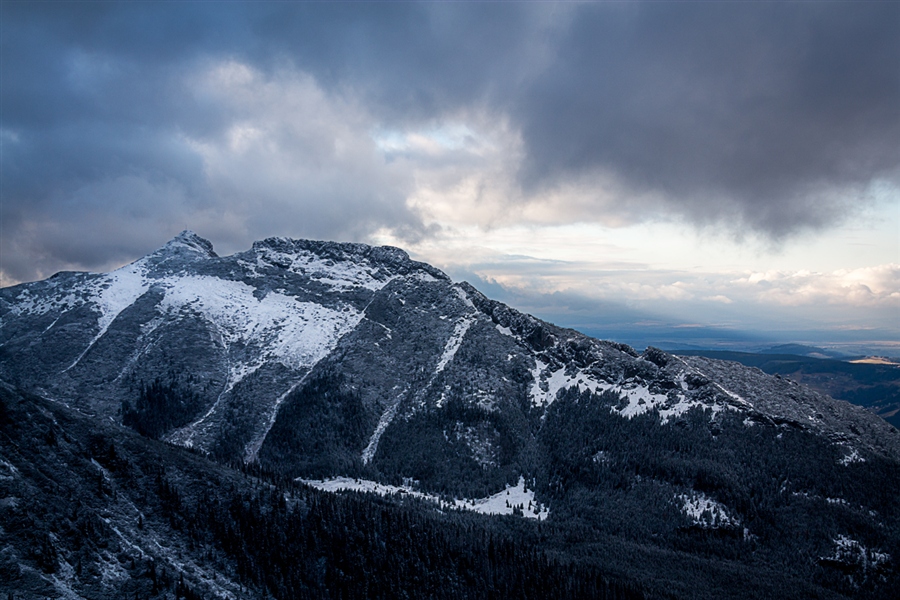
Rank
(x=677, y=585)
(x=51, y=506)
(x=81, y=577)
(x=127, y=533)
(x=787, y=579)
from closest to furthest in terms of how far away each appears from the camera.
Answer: (x=81, y=577)
(x=51, y=506)
(x=127, y=533)
(x=677, y=585)
(x=787, y=579)

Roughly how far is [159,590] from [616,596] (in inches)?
4527

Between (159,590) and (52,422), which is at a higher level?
(52,422)

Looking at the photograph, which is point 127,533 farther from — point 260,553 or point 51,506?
point 260,553

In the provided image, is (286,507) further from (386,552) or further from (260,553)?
(386,552)

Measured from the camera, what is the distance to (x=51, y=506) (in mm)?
132000

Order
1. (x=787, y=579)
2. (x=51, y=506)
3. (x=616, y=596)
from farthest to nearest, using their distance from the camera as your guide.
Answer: (x=787, y=579) → (x=616, y=596) → (x=51, y=506)

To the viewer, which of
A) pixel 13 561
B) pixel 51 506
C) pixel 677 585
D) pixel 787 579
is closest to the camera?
pixel 13 561

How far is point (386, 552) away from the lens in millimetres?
172250

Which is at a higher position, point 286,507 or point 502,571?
point 286,507

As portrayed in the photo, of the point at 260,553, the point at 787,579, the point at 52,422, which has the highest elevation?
the point at 52,422

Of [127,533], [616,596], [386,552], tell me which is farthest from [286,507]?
[616,596]

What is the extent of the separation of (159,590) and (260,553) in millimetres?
31710

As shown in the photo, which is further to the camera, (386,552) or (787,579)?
(787,579)

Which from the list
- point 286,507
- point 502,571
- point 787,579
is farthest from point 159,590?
point 787,579
